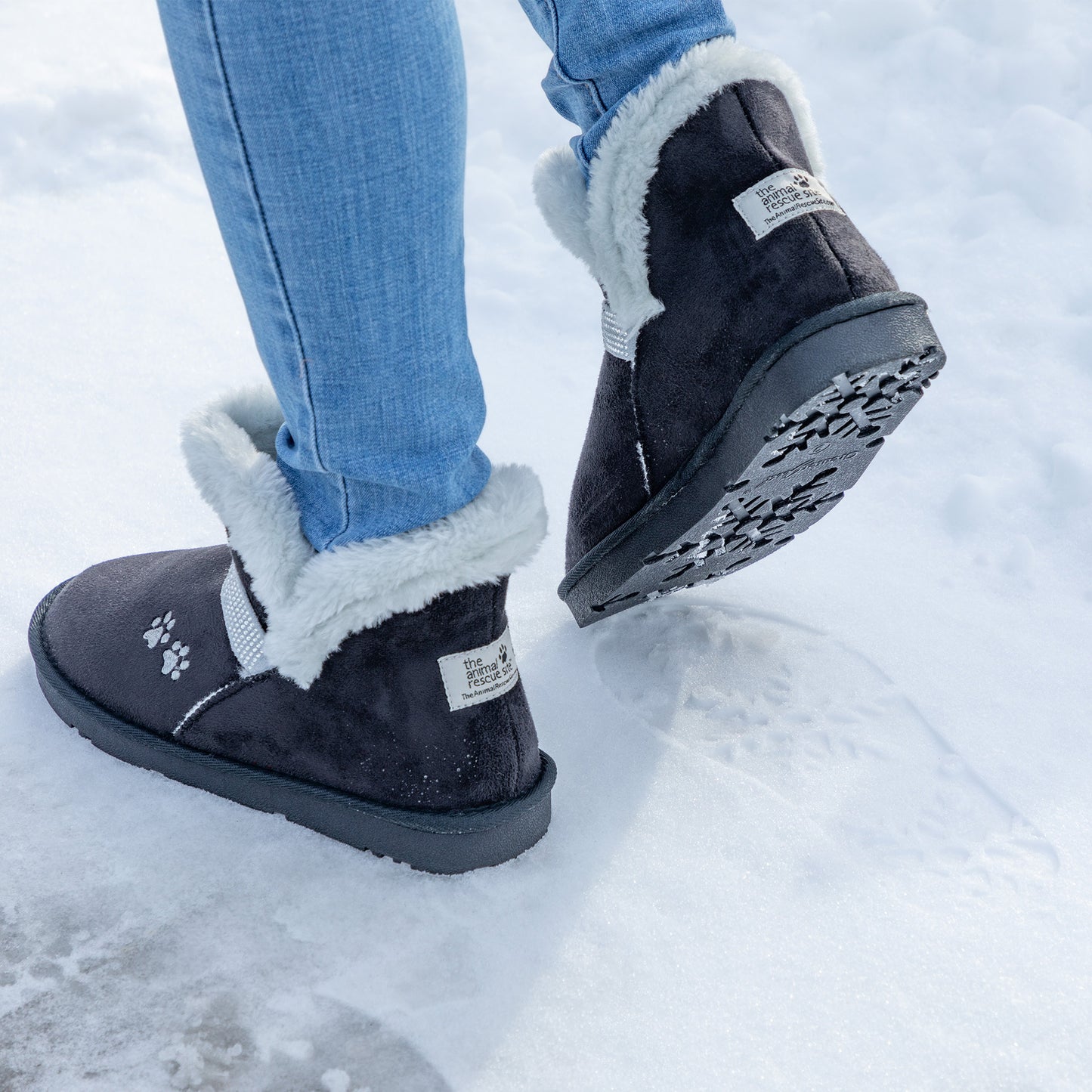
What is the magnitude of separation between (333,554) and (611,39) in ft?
1.61

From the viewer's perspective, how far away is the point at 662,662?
1094mm

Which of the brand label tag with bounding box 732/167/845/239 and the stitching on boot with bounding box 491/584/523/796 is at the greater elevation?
the brand label tag with bounding box 732/167/845/239

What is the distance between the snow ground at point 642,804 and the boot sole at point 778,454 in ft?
0.43

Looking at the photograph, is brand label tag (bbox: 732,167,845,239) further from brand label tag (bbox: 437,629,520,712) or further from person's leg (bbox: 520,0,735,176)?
brand label tag (bbox: 437,629,520,712)

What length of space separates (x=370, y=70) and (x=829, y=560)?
90 centimetres

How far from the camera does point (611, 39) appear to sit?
0.87 m

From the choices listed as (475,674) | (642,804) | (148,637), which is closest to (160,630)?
(148,637)

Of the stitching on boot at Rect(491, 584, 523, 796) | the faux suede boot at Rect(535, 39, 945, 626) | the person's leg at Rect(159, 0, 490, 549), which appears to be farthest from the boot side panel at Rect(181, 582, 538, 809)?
the faux suede boot at Rect(535, 39, 945, 626)

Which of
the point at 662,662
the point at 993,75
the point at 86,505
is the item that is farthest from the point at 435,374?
the point at 993,75

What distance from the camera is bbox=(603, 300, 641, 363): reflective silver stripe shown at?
3.15ft

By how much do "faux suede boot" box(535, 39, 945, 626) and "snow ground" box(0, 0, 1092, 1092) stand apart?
Answer: 0.20 meters

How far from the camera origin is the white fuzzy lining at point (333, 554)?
75 cm

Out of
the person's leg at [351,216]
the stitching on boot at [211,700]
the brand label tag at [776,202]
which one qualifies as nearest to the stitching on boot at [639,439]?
the brand label tag at [776,202]

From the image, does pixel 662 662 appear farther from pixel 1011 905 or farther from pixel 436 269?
pixel 436 269
